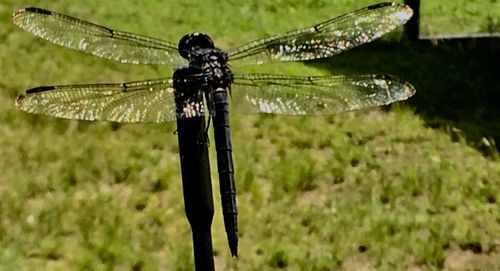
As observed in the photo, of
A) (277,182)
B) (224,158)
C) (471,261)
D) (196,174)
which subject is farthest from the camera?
(277,182)

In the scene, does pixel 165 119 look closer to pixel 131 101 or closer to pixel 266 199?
pixel 131 101

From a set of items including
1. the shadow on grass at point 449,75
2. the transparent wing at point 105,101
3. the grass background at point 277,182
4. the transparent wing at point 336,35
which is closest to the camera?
the transparent wing at point 105,101

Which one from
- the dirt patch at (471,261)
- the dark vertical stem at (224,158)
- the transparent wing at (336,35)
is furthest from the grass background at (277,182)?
the dark vertical stem at (224,158)

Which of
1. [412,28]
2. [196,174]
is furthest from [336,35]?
[412,28]

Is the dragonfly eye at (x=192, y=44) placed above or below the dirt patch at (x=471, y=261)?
above

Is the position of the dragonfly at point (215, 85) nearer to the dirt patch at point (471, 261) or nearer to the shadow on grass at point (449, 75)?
the dirt patch at point (471, 261)

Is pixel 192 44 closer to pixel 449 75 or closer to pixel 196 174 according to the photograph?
pixel 196 174

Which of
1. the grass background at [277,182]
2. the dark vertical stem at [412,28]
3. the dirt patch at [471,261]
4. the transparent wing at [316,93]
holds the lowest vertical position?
the dirt patch at [471,261]
